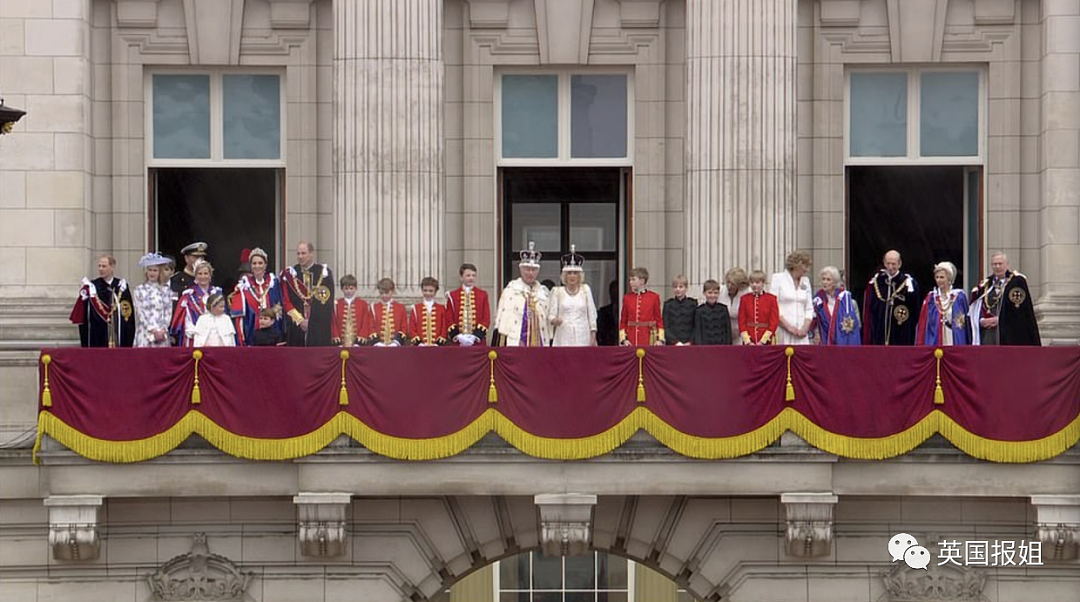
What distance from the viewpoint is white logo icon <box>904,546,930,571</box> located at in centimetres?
3947

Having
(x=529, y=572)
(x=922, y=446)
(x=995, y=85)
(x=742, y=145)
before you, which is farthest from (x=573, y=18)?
(x=529, y=572)

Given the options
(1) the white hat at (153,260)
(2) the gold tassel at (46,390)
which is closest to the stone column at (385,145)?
(1) the white hat at (153,260)

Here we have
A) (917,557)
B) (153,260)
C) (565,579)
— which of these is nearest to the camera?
(917,557)

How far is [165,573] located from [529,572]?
21670 millimetres

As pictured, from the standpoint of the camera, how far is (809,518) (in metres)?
38.6

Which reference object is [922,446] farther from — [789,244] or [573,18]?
[573,18]

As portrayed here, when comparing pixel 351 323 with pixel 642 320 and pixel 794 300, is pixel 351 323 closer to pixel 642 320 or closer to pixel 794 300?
pixel 642 320

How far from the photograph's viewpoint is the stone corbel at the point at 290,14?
4341 centimetres

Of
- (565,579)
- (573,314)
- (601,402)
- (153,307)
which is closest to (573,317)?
(573,314)

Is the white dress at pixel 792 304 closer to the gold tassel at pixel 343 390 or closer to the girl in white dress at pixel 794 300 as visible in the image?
the girl in white dress at pixel 794 300

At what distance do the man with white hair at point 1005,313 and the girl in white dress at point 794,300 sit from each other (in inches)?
101

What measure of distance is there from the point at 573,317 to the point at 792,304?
125 inches

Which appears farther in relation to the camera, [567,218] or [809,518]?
[567,218]

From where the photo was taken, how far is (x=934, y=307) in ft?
131
